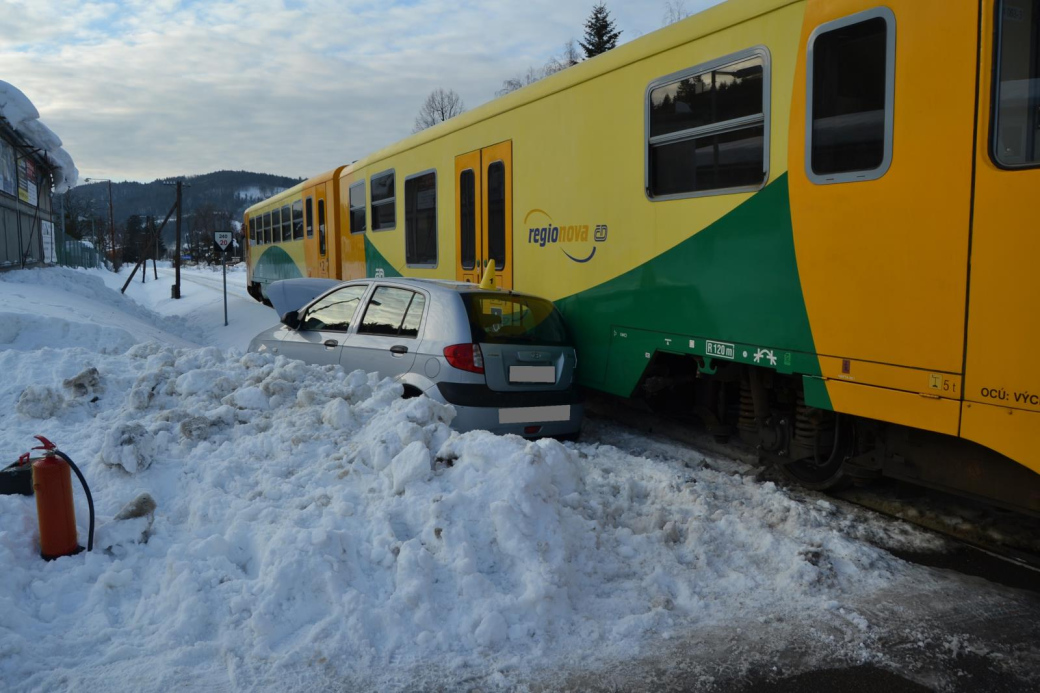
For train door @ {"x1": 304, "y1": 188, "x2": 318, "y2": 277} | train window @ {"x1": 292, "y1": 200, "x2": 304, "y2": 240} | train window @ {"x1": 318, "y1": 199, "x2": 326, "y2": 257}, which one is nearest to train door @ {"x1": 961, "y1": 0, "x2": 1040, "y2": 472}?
train window @ {"x1": 318, "y1": 199, "x2": 326, "y2": 257}

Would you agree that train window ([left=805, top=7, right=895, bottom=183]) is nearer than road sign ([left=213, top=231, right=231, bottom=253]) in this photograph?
Yes

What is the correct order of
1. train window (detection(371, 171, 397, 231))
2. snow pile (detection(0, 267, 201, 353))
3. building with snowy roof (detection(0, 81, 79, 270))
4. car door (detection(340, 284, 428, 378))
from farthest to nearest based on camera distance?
1. building with snowy roof (detection(0, 81, 79, 270))
2. train window (detection(371, 171, 397, 231))
3. snow pile (detection(0, 267, 201, 353))
4. car door (detection(340, 284, 428, 378))

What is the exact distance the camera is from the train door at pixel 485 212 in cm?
860

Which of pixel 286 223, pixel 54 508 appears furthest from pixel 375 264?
→ pixel 54 508

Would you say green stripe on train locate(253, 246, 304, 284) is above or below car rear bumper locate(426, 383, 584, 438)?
above

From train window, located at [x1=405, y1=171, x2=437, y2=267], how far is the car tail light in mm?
4082

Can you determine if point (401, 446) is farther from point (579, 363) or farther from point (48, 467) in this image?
point (579, 363)

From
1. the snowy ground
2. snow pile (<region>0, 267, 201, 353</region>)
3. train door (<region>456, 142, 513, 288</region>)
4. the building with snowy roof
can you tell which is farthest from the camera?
the building with snowy roof

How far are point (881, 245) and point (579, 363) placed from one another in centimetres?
332

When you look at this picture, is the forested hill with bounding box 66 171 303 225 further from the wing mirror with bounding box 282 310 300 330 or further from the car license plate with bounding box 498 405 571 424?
the car license plate with bounding box 498 405 571 424

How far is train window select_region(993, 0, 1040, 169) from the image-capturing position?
13.2 ft

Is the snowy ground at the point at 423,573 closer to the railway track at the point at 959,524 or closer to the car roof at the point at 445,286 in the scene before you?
the railway track at the point at 959,524

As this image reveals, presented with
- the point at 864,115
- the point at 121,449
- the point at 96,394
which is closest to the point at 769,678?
the point at 864,115

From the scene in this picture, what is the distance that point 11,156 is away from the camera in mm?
22172
